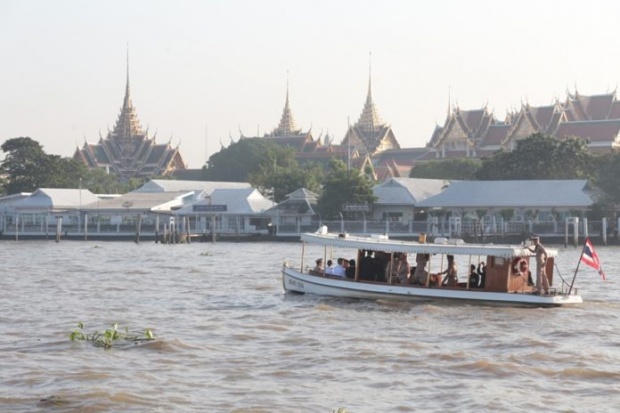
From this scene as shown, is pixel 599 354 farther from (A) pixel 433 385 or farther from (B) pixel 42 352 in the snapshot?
(B) pixel 42 352

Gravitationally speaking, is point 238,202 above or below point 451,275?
above

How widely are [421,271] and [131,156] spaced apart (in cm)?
9080

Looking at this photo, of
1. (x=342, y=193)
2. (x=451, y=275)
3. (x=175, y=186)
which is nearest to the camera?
(x=451, y=275)

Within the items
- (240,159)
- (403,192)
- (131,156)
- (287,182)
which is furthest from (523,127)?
(131,156)

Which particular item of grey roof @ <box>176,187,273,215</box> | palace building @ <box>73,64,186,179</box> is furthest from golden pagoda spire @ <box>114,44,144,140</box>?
grey roof @ <box>176,187,273,215</box>

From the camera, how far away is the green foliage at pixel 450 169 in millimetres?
78250

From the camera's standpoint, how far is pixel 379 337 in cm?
1748

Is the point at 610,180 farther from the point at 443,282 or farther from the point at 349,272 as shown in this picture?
the point at 443,282

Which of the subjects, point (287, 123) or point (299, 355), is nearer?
point (299, 355)

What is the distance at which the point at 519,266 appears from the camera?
68.7ft

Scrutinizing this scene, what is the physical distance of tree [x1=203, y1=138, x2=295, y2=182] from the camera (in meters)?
94.4

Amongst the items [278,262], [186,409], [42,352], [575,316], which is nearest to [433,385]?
[186,409]

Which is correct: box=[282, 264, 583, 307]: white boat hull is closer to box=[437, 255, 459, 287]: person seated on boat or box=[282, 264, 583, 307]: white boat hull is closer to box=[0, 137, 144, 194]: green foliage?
box=[437, 255, 459, 287]: person seated on boat

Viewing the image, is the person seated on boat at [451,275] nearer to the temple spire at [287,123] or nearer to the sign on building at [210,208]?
the sign on building at [210,208]
